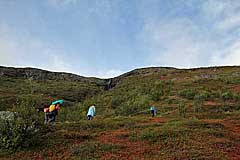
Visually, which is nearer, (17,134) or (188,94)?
(17,134)

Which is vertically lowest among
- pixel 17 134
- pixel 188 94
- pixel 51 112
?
pixel 17 134

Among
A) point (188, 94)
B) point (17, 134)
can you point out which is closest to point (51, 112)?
point (17, 134)

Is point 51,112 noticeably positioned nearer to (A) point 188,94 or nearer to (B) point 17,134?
(B) point 17,134

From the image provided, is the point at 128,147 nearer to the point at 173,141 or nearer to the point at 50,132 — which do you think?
the point at 173,141

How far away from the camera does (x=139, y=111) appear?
127ft

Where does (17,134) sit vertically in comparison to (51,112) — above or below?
below

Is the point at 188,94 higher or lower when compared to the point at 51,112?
higher

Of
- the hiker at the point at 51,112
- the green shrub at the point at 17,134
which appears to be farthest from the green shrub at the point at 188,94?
the green shrub at the point at 17,134

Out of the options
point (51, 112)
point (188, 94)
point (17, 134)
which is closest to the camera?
point (17, 134)

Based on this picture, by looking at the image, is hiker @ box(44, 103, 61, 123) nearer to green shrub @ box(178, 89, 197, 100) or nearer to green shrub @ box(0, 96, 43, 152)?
green shrub @ box(0, 96, 43, 152)

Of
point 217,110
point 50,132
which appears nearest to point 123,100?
point 217,110

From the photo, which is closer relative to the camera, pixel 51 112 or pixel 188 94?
pixel 51 112

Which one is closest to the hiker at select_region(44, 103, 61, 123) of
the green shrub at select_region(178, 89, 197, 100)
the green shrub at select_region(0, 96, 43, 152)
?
the green shrub at select_region(0, 96, 43, 152)

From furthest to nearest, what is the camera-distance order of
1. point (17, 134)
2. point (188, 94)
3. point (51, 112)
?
point (188, 94) → point (51, 112) → point (17, 134)
